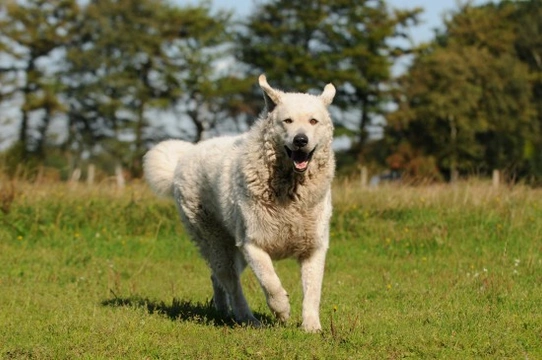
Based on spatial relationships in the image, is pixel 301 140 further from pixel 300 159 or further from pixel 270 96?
pixel 270 96

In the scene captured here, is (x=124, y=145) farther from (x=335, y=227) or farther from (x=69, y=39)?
(x=335, y=227)

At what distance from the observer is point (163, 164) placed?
31.3 ft

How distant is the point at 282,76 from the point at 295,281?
4429 cm

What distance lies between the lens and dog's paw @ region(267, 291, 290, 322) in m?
7.29

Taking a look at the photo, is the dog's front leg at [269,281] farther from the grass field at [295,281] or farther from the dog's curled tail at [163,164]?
the dog's curled tail at [163,164]

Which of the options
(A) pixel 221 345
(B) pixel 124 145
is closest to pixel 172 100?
(B) pixel 124 145

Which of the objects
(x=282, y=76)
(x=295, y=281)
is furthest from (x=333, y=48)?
(x=295, y=281)

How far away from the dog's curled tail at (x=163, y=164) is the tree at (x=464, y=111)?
41429 millimetres

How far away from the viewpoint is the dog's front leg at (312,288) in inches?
286

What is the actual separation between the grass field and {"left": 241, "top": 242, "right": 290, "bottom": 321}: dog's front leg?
0.16m

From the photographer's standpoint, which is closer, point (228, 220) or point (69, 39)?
point (228, 220)

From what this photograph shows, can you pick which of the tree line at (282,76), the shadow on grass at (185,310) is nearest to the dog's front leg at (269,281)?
the shadow on grass at (185,310)

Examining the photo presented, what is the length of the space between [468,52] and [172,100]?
61.8 ft

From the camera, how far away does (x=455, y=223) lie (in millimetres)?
13578
